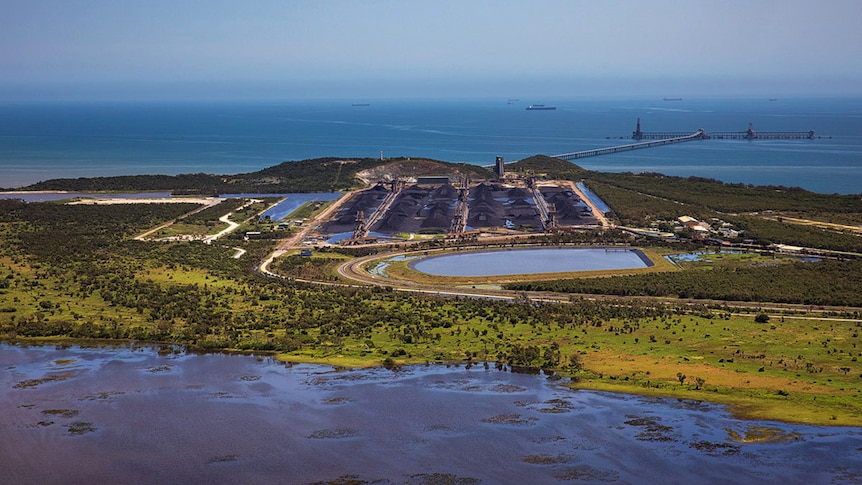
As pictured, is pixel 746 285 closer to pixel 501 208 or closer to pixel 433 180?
pixel 501 208

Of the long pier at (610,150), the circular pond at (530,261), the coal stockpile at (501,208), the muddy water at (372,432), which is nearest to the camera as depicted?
the muddy water at (372,432)

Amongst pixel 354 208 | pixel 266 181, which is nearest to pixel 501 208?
pixel 354 208

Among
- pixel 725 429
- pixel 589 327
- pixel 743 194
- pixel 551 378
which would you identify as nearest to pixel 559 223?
pixel 743 194

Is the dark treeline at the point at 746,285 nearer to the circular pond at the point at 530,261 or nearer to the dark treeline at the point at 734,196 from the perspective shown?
the circular pond at the point at 530,261

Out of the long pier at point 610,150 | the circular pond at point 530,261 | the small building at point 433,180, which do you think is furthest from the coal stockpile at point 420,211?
the long pier at point 610,150

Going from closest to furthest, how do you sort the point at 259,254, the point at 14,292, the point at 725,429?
1. the point at 725,429
2. the point at 14,292
3. the point at 259,254

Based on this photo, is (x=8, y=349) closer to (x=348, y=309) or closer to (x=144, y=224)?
(x=348, y=309)
